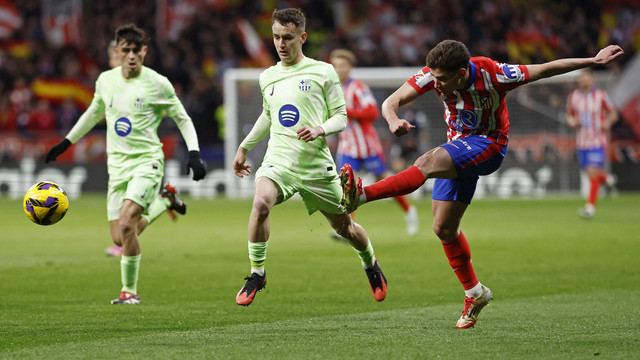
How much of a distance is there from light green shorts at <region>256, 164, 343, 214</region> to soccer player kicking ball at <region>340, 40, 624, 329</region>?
0.99 metres

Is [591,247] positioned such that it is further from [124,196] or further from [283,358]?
[283,358]

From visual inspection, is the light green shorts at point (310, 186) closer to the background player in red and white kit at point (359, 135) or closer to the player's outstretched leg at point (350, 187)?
the player's outstretched leg at point (350, 187)

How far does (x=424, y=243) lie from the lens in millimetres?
12727

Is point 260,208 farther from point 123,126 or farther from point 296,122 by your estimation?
point 123,126

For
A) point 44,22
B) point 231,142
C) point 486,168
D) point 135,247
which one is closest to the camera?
point 486,168

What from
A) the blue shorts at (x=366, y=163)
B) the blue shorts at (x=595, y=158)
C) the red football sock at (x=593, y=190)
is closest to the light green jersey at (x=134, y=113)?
the blue shorts at (x=366, y=163)

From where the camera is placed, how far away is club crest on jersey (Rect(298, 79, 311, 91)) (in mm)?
7133

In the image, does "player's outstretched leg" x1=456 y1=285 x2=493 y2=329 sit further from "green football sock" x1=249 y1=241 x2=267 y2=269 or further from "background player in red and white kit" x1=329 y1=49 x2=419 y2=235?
"background player in red and white kit" x1=329 y1=49 x2=419 y2=235

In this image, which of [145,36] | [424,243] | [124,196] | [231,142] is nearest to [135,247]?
[124,196]

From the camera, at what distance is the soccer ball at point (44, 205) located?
7.48 metres

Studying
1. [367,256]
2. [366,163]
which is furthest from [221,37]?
[367,256]

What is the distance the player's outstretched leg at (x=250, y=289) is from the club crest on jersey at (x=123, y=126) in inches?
94.7

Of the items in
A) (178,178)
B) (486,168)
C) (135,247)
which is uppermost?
(486,168)

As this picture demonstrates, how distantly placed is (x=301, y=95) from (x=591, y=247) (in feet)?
20.4
